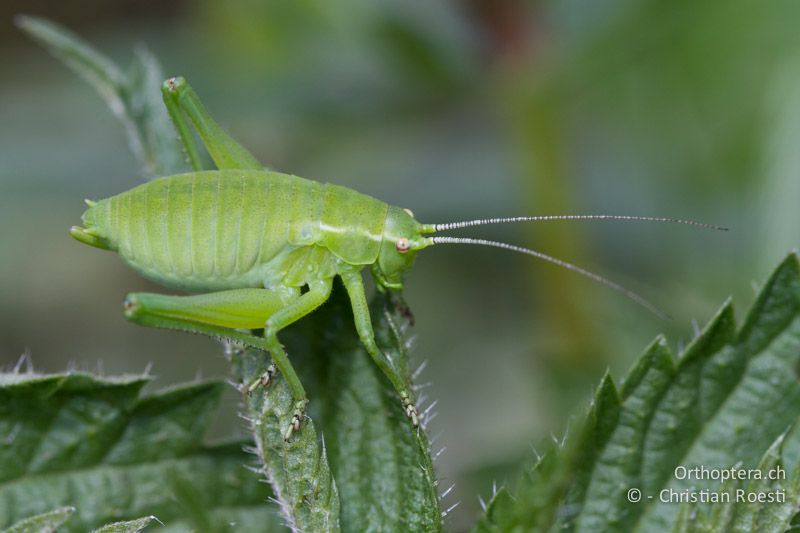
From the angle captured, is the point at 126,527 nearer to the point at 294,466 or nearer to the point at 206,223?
the point at 294,466

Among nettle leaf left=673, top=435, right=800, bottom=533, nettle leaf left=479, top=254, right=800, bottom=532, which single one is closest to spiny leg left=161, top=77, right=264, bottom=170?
nettle leaf left=479, top=254, right=800, bottom=532

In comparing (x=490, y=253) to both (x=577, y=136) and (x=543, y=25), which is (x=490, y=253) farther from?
(x=543, y=25)

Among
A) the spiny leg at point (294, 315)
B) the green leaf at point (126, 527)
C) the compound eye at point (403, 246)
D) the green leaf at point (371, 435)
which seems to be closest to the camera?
the green leaf at point (126, 527)

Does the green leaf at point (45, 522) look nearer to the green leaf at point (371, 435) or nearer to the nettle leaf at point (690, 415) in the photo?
the green leaf at point (371, 435)

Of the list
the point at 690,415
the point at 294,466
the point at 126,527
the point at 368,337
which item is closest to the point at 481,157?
the point at 368,337

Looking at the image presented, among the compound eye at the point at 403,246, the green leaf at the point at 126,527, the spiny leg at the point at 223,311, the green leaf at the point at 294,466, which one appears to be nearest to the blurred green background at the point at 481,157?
the compound eye at the point at 403,246

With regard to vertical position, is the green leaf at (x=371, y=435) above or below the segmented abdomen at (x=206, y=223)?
below

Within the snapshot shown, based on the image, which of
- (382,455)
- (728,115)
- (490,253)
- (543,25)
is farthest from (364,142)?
(382,455)

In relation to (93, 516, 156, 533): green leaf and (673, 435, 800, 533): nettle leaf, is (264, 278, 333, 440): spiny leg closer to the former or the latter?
(93, 516, 156, 533): green leaf
